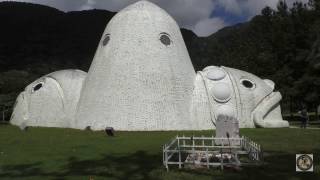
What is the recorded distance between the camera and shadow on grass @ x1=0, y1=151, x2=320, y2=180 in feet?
38.7

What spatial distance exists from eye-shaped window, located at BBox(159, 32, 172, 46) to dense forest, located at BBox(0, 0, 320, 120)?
9.93m

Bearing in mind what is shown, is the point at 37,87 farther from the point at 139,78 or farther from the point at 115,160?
the point at 115,160

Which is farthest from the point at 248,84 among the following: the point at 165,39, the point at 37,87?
the point at 37,87

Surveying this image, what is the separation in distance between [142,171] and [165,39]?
62.3 ft

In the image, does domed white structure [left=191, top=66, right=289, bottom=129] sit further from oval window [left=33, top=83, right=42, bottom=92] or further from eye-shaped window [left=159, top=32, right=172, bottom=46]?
oval window [left=33, top=83, right=42, bottom=92]

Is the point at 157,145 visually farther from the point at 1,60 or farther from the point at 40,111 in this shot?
the point at 1,60

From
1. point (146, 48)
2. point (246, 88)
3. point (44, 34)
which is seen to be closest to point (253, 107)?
point (246, 88)

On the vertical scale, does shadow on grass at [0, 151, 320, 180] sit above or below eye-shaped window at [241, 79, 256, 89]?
below

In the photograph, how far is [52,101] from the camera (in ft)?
108

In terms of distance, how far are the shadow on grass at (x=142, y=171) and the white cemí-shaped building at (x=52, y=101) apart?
59.0 ft

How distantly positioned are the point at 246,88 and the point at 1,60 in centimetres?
9222

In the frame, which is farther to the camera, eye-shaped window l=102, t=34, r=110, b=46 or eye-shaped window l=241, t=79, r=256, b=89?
eye-shaped window l=102, t=34, r=110, b=46

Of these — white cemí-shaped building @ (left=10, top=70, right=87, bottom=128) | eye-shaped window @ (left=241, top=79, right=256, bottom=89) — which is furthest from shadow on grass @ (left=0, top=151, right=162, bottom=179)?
white cemí-shaped building @ (left=10, top=70, right=87, bottom=128)

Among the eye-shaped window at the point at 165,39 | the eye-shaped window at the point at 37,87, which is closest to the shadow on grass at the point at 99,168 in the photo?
the eye-shaped window at the point at 165,39
